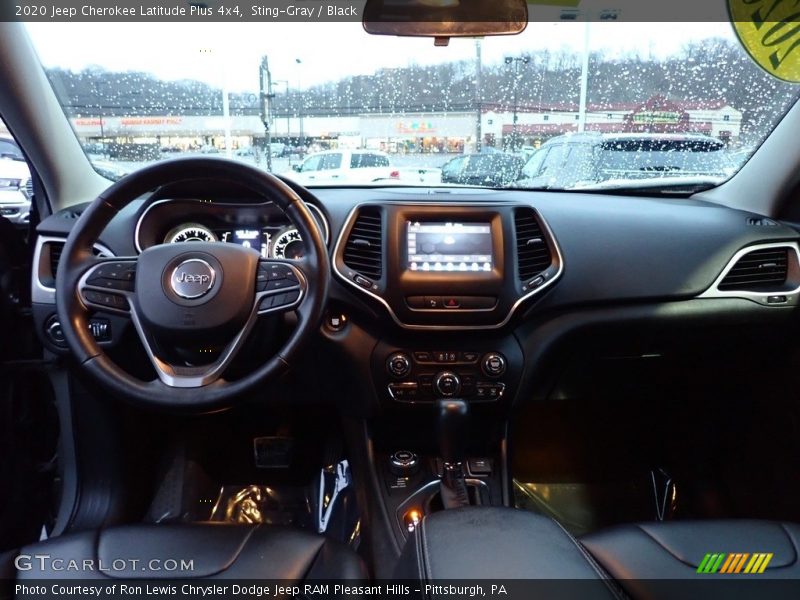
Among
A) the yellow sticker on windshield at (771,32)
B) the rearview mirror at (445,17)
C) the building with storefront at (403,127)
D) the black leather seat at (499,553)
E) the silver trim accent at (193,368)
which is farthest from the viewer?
the building with storefront at (403,127)

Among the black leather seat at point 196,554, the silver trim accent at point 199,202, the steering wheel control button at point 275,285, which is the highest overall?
the silver trim accent at point 199,202

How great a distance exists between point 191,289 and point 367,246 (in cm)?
67

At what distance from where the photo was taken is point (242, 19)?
80.8 inches

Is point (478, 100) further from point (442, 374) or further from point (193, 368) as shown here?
point (193, 368)

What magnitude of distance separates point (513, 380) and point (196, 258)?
47.1 inches

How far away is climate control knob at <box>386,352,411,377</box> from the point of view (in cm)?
219

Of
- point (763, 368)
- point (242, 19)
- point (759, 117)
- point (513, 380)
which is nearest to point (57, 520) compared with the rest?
point (513, 380)

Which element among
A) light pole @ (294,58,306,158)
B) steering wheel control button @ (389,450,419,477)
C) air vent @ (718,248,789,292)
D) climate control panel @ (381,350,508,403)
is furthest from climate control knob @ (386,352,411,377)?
air vent @ (718,248,789,292)

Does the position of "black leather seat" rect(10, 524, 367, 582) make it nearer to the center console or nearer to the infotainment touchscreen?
the center console

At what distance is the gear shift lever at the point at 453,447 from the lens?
7.04 feet

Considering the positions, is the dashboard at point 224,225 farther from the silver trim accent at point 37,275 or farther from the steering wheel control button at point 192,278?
the steering wheel control button at point 192,278

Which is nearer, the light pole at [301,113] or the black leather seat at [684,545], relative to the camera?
the black leather seat at [684,545]

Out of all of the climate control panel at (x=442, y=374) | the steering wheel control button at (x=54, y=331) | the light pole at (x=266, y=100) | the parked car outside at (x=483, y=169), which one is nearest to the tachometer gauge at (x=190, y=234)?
the light pole at (x=266, y=100)

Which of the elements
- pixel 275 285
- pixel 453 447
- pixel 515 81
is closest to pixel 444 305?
pixel 453 447
